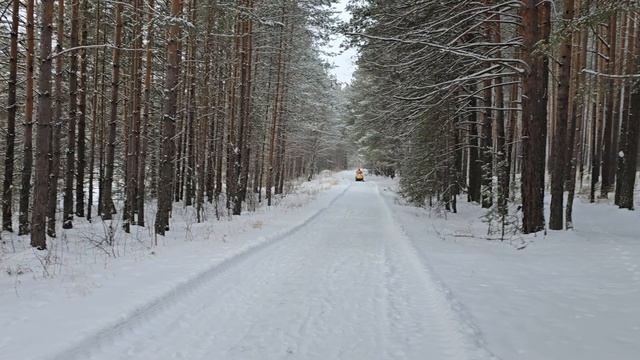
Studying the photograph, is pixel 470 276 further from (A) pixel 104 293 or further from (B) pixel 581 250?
(A) pixel 104 293

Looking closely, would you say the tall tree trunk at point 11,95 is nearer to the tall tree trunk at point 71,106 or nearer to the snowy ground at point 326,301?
the tall tree trunk at point 71,106

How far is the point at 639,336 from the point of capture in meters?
4.53

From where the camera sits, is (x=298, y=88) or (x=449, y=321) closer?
(x=449, y=321)

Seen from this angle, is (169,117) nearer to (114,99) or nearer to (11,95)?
(114,99)

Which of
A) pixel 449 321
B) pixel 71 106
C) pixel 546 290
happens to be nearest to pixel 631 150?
pixel 546 290

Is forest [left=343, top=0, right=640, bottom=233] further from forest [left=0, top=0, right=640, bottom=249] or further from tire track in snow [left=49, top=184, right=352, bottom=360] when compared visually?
tire track in snow [left=49, top=184, right=352, bottom=360]

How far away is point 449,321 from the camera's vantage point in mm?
5070

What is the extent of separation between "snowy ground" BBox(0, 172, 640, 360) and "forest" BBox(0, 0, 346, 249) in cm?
349

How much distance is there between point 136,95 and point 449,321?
11.8 m

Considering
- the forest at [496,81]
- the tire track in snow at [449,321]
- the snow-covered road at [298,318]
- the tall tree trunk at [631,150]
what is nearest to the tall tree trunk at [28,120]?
the snow-covered road at [298,318]

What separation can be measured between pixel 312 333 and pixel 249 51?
1522 cm

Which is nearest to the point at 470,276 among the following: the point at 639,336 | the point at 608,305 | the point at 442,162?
the point at 608,305

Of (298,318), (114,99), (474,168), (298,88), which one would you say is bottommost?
(298,318)

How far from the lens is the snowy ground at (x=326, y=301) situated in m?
4.26
